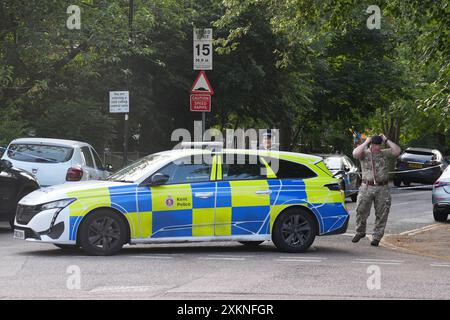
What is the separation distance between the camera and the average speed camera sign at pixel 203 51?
2092cm

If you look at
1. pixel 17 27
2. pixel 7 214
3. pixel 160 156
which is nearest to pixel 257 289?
pixel 160 156

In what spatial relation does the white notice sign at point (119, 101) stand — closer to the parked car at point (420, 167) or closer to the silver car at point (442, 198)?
the silver car at point (442, 198)

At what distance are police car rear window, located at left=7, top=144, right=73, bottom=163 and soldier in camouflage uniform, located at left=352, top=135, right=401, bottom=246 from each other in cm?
652

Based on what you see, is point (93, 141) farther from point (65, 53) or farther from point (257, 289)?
point (257, 289)

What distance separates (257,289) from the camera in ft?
33.6

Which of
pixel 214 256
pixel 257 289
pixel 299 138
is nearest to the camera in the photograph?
pixel 257 289

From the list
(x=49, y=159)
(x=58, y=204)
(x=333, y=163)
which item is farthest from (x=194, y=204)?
(x=333, y=163)

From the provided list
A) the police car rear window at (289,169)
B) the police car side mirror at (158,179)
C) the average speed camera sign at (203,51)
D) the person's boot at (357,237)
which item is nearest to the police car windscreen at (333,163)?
the average speed camera sign at (203,51)

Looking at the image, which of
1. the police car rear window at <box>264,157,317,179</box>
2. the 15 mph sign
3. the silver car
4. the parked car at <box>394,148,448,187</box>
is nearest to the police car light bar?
the police car rear window at <box>264,157,317,179</box>

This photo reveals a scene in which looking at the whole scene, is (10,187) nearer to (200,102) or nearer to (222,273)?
(200,102)

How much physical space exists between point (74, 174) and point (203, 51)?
414 centimetres

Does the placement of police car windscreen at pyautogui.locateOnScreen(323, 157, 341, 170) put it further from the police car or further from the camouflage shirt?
the police car

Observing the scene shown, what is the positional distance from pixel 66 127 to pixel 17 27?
183 inches

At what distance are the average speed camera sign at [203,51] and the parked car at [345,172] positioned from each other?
22.9ft
